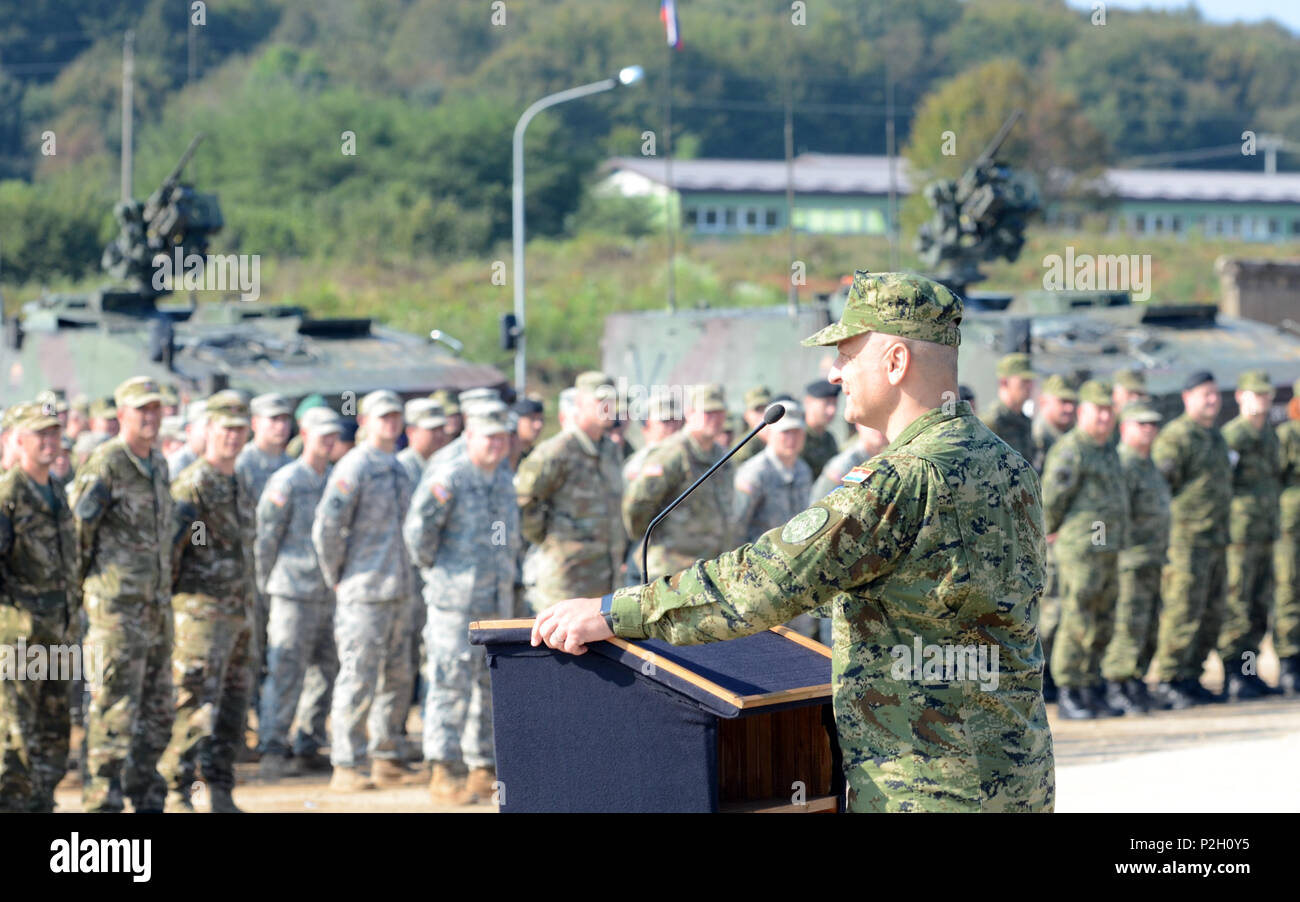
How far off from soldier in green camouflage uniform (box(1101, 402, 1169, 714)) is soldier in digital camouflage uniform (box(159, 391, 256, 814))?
520 cm

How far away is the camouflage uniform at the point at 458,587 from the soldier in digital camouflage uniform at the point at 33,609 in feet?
6.13

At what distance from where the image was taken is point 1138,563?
10945 mm

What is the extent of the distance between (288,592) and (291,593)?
16 mm

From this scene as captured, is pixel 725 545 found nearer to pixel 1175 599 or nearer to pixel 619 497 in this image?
pixel 619 497

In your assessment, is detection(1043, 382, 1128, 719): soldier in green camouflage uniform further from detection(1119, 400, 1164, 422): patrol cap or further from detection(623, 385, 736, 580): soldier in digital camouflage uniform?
detection(623, 385, 736, 580): soldier in digital camouflage uniform

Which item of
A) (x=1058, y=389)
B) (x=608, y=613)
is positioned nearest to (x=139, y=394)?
(x=608, y=613)

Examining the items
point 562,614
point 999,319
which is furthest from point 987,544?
point 999,319

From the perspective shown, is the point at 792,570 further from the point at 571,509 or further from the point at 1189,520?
the point at 1189,520

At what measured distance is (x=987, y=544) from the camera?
3.64 metres

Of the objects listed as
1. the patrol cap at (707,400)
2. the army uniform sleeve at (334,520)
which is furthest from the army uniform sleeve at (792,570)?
the patrol cap at (707,400)

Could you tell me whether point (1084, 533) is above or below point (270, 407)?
below

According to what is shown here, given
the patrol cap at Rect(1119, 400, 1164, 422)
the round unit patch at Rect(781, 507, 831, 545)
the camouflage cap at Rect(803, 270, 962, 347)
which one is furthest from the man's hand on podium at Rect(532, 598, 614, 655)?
the patrol cap at Rect(1119, 400, 1164, 422)

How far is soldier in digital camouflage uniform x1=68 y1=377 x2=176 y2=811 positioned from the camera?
7.58 m

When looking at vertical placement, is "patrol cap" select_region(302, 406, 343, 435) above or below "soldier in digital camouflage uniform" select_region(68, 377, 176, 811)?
above
